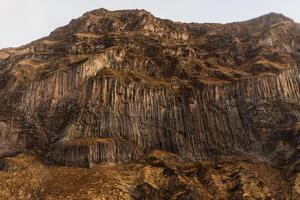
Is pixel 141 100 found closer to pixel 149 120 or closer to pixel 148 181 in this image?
pixel 149 120

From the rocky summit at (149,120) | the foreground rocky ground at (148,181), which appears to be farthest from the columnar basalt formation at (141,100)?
the foreground rocky ground at (148,181)

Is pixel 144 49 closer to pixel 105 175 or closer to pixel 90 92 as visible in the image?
pixel 90 92

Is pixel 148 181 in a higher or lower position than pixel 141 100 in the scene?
lower

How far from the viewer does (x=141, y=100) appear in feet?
148

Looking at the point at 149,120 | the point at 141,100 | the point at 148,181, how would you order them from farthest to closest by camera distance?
1. the point at 141,100
2. the point at 149,120
3. the point at 148,181

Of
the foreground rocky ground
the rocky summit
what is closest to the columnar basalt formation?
the rocky summit

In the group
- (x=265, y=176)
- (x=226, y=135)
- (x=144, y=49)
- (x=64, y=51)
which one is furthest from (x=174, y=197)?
(x=64, y=51)

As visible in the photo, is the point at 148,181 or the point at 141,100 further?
the point at 141,100

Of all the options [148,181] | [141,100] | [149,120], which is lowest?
[148,181]

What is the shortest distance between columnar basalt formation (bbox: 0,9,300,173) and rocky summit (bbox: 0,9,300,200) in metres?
0.11

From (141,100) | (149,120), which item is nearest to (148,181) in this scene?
(149,120)

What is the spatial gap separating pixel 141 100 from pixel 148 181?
11.1 metres

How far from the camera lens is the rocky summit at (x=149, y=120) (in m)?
36.1

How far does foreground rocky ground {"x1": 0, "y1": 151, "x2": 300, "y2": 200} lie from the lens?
34.4 m
